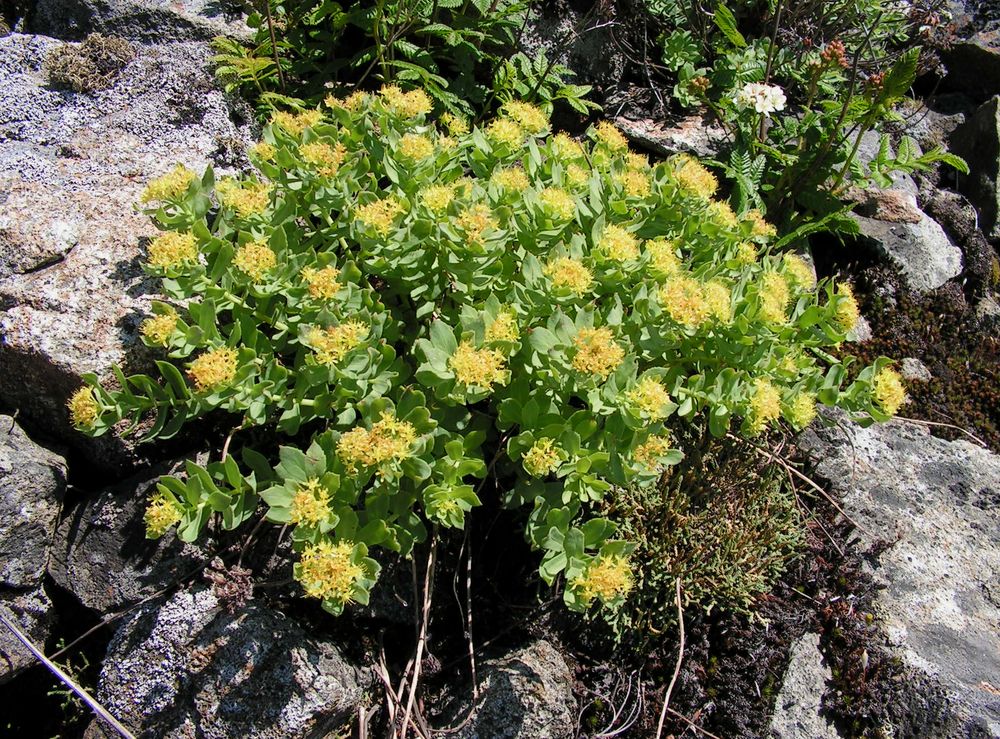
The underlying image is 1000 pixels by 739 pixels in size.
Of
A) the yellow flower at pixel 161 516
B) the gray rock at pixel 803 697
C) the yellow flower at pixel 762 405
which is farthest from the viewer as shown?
the gray rock at pixel 803 697

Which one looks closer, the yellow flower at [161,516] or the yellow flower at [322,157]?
the yellow flower at [161,516]

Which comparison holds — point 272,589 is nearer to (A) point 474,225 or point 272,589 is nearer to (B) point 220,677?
(B) point 220,677

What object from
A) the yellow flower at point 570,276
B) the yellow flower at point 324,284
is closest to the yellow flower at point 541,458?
the yellow flower at point 570,276

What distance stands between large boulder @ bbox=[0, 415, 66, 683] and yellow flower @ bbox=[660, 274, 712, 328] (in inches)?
99.9

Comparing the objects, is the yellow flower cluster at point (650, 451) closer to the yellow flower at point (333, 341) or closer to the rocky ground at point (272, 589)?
the rocky ground at point (272, 589)

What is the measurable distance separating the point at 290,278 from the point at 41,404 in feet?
4.20

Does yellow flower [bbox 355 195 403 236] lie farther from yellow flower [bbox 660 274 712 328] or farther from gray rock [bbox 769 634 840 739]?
gray rock [bbox 769 634 840 739]

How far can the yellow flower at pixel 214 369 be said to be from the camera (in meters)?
2.38

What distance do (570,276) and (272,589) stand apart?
1.68 meters

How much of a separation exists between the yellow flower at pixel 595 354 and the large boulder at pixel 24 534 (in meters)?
2.19

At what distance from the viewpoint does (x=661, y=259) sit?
114 inches

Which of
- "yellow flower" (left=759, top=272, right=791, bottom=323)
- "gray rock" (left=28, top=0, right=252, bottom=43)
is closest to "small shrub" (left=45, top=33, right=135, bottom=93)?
"gray rock" (left=28, top=0, right=252, bottom=43)

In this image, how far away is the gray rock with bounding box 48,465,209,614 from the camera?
2.87 metres

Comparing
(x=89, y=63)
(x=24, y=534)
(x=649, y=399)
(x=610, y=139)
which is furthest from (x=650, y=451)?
(x=89, y=63)
